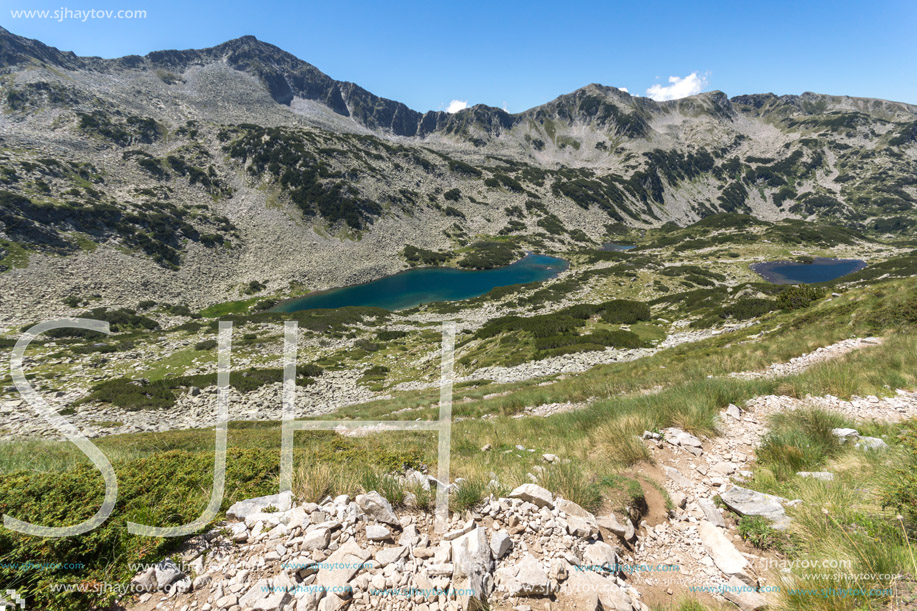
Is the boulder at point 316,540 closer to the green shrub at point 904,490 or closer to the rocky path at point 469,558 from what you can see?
the rocky path at point 469,558

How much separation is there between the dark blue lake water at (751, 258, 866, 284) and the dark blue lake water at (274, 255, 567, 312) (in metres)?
42.2

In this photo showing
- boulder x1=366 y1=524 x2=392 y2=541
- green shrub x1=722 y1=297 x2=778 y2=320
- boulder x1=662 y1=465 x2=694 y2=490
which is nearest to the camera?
boulder x1=366 y1=524 x2=392 y2=541

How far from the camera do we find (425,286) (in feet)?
271

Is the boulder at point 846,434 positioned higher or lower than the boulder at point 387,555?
higher

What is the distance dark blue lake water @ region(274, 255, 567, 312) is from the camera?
72.8m

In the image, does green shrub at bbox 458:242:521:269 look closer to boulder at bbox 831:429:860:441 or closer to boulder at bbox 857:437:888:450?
boulder at bbox 831:429:860:441

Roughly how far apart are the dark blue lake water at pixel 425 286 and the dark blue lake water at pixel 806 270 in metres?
42.2

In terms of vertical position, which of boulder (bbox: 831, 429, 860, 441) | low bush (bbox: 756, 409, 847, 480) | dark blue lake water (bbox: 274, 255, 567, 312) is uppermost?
boulder (bbox: 831, 429, 860, 441)

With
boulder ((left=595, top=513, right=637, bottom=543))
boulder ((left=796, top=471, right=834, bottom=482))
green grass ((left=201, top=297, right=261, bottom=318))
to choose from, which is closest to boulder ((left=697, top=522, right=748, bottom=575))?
boulder ((left=595, top=513, right=637, bottom=543))

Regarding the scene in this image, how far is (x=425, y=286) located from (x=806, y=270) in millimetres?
81224

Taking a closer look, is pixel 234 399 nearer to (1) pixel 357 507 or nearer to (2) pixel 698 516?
(1) pixel 357 507

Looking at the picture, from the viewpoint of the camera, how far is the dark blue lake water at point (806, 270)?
6359 cm

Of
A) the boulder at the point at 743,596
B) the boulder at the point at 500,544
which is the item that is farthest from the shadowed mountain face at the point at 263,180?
the boulder at the point at 743,596

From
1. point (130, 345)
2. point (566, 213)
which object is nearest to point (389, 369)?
point (130, 345)
